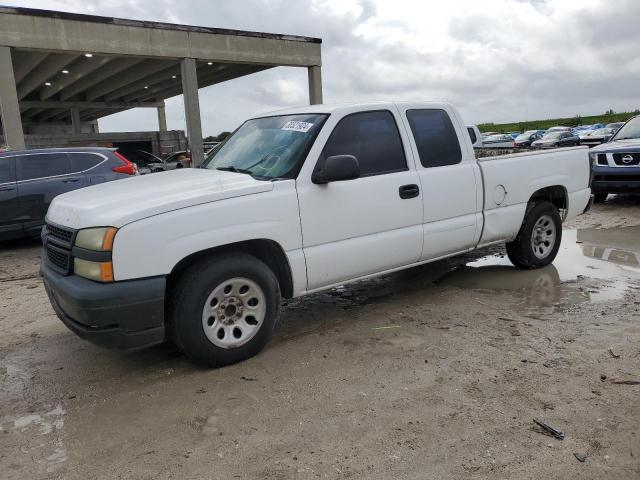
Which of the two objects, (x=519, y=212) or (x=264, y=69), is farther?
(x=264, y=69)

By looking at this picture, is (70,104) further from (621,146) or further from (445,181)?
(445,181)

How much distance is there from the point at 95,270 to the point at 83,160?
21.3ft

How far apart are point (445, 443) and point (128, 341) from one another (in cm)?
206

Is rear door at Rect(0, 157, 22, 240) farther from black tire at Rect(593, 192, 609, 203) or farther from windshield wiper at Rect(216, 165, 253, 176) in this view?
black tire at Rect(593, 192, 609, 203)

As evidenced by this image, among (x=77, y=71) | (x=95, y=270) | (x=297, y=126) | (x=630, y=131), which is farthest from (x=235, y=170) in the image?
(x=77, y=71)

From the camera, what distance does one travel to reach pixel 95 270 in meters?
3.40

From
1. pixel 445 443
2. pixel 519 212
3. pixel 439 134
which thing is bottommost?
pixel 445 443

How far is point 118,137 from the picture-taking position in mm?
25922

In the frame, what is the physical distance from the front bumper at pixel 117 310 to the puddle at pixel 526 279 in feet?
6.35

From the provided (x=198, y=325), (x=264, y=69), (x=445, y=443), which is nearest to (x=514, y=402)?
(x=445, y=443)

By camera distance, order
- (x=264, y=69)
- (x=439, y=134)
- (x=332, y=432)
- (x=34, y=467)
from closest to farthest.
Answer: (x=34, y=467)
(x=332, y=432)
(x=439, y=134)
(x=264, y=69)

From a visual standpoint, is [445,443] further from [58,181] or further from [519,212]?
[58,181]

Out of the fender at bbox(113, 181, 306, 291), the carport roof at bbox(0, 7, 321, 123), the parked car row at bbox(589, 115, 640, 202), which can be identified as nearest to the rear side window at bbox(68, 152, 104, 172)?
the fender at bbox(113, 181, 306, 291)

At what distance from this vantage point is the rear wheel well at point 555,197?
607 centimetres
